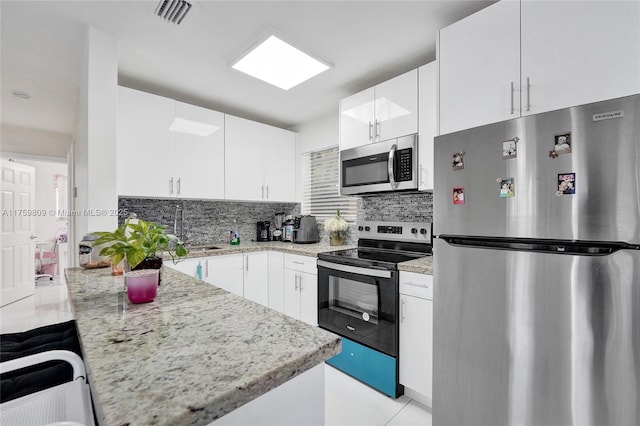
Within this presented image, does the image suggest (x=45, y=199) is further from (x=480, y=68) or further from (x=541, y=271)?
(x=541, y=271)

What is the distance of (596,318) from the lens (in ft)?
3.57

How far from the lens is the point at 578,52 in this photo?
4.02 feet

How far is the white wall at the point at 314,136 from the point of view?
324 centimetres

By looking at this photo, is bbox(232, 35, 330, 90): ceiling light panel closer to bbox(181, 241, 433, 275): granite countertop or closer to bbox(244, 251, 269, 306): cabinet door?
bbox(181, 241, 433, 275): granite countertop

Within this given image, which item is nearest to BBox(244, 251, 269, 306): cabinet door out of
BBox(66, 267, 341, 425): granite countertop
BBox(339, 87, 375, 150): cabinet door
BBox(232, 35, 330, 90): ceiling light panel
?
BBox(339, 87, 375, 150): cabinet door

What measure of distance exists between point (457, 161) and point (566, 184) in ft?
1.53

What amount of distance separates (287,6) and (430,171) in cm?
138

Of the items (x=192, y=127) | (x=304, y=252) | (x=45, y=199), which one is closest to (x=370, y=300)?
(x=304, y=252)

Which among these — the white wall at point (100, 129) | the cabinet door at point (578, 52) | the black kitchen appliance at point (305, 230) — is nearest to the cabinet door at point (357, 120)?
the black kitchen appliance at point (305, 230)

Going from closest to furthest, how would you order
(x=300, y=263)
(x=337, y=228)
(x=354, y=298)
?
(x=354, y=298), (x=300, y=263), (x=337, y=228)

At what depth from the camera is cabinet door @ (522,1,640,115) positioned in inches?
43.8

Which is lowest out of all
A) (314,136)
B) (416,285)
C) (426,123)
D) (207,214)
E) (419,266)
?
(416,285)

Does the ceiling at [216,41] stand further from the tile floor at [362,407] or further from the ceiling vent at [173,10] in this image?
the tile floor at [362,407]

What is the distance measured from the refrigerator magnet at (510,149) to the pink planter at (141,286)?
157cm
